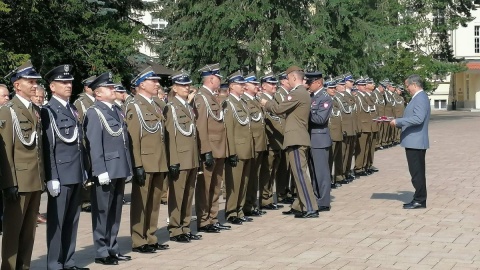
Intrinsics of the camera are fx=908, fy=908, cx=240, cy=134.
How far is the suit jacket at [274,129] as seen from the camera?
44.9 feet

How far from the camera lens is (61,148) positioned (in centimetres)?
859

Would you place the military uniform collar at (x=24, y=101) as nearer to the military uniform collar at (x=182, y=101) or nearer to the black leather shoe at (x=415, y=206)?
the military uniform collar at (x=182, y=101)

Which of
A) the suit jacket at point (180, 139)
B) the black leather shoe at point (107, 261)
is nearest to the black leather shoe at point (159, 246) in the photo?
the black leather shoe at point (107, 261)

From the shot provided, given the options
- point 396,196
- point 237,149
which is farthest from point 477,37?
point 237,149

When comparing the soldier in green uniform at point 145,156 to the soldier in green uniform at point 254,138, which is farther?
the soldier in green uniform at point 254,138

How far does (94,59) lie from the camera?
890 inches

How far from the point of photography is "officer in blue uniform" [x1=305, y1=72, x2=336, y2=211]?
13.0 meters

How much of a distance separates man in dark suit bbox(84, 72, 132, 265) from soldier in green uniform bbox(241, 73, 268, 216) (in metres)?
3.53

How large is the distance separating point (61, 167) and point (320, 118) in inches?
209

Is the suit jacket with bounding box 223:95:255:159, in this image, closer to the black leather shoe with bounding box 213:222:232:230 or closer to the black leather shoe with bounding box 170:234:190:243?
the black leather shoe with bounding box 213:222:232:230

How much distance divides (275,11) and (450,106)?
40920 millimetres

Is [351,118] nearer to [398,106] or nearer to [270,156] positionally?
[270,156]

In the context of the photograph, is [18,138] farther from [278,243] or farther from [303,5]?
[303,5]

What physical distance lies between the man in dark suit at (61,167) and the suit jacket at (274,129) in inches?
208
